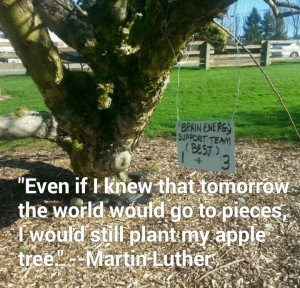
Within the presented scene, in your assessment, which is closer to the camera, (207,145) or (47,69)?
(207,145)

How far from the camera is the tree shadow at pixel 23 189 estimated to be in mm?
3930

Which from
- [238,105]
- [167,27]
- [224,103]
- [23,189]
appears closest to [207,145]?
[167,27]

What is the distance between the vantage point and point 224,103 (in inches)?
372

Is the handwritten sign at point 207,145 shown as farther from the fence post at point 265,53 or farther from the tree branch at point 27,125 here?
the fence post at point 265,53

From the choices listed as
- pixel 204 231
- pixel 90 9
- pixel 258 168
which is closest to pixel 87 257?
pixel 204 231

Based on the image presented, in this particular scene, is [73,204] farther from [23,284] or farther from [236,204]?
[236,204]

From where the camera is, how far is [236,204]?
3.94 m

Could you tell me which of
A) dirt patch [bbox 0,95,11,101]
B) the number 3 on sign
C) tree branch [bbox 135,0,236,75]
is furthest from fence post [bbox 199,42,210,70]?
the number 3 on sign

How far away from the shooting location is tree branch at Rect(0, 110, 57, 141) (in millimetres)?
3579

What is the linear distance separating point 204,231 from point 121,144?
3.17 ft

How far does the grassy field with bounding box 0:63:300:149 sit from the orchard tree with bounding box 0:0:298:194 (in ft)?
5.19

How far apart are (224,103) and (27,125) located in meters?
6.36

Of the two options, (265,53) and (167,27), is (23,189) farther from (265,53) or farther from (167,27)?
(265,53)

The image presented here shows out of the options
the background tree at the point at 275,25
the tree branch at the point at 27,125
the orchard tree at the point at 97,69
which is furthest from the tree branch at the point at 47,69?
the background tree at the point at 275,25
